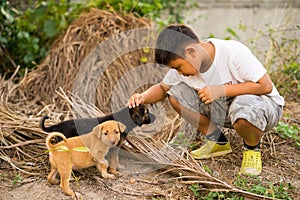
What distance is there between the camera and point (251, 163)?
296 cm

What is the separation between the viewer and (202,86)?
10.0 ft

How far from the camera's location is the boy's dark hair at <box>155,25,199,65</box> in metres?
2.73

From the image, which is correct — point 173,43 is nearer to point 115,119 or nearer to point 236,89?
point 236,89

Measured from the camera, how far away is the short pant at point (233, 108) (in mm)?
2832

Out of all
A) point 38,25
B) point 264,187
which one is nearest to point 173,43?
point 264,187

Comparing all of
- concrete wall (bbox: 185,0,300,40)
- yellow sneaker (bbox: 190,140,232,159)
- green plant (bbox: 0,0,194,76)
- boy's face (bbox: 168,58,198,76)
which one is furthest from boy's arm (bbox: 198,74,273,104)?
concrete wall (bbox: 185,0,300,40)

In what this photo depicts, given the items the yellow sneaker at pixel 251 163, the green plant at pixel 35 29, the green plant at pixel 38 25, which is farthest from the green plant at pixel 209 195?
the green plant at pixel 35 29

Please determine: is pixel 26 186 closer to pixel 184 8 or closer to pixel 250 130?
pixel 250 130

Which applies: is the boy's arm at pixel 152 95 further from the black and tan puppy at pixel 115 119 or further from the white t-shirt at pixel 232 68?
the white t-shirt at pixel 232 68

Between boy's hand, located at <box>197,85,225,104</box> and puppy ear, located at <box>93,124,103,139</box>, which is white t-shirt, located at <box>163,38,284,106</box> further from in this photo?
puppy ear, located at <box>93,124,103,139</box>

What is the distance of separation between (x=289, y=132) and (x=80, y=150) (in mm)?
1729

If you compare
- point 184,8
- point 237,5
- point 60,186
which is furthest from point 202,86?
point 237,5

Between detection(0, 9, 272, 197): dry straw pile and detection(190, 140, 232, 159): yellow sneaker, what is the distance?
26cm

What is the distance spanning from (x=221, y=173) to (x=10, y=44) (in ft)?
10.2
